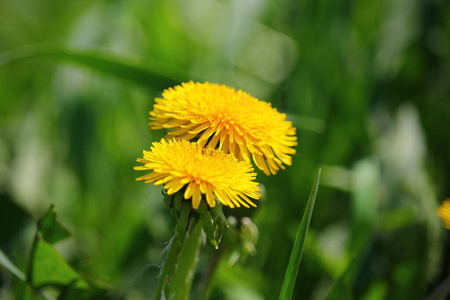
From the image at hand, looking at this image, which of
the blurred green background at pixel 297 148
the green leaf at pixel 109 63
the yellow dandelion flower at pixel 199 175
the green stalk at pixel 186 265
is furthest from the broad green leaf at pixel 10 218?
the yellow dandelion flower at pixel 199 175

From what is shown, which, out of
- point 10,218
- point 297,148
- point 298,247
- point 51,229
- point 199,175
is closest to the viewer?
point 199,175

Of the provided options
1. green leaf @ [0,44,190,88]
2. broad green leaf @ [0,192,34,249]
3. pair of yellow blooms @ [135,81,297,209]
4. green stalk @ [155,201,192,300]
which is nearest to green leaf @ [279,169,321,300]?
pair of yellow blooms @ [135,81,297,209]

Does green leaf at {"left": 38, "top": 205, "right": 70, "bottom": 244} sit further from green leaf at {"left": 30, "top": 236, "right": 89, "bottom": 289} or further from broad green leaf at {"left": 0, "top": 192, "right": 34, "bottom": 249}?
broad green leaf at {"left": 0, "top": 192, "right": 34, "bottom": 249}

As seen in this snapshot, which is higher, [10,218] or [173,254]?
[173,254]

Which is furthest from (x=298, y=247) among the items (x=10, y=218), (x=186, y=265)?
(x=10, y=218)

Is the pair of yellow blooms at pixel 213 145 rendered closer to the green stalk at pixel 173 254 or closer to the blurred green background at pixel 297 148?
the green stalk at pixel 173 254

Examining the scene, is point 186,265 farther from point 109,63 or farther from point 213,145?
point 109,63
